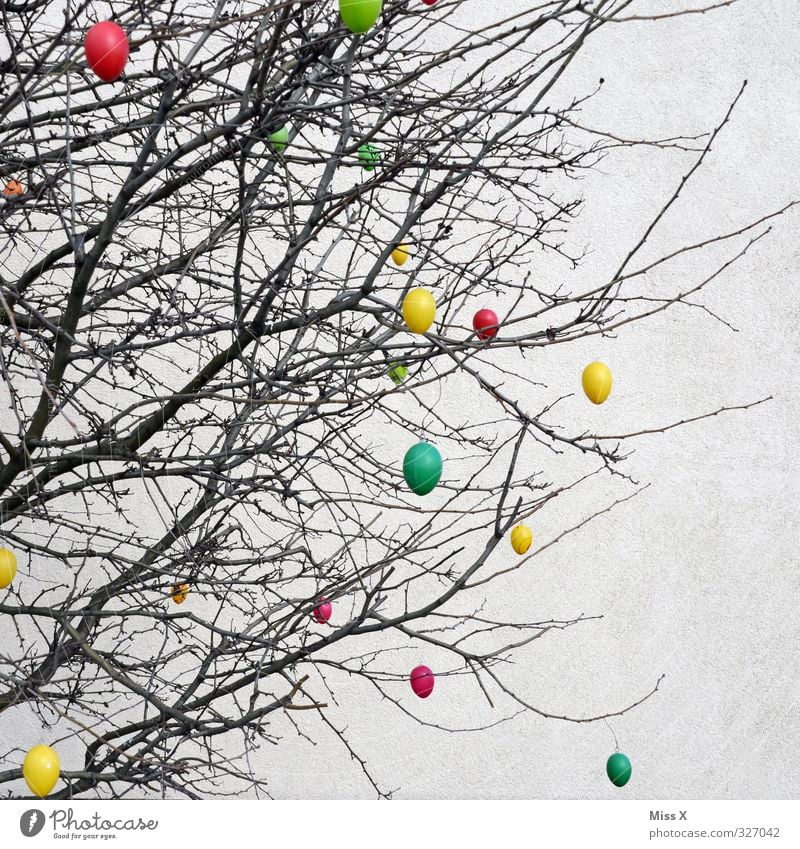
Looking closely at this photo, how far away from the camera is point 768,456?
3.78m

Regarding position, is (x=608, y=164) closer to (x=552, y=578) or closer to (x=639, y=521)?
(x=639, y=521)

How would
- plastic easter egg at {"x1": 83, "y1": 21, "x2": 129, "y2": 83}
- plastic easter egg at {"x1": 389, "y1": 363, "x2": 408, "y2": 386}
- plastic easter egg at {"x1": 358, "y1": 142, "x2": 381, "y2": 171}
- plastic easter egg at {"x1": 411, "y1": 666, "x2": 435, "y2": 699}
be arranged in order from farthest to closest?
plastic easter egg at {"x1": 411, "y1": 666, "x2": 435, "y2": 699} < plastic easter egg at {"x1": 389, "y1": 363, "x2": 408, "y2": 386} < plastic easter egg at {"x1": 358, "y1": 142, "x2": 381, "y2": 171} < plastic easter egg at {"x1": 83, "y1": 21, "x2": 129, "y2": 83}

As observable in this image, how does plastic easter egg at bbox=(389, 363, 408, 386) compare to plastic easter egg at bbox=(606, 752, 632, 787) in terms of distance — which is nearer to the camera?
plastic easter egg at bbox=(389, 363, 408, 386)

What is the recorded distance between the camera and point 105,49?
1277mm

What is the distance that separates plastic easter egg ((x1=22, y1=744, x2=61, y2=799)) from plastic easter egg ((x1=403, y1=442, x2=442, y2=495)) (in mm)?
679

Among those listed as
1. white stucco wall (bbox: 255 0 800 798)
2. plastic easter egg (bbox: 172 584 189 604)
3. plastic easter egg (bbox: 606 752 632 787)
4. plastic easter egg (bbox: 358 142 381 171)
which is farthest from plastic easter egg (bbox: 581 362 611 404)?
white stucco wall (bbox: 255 0 800 798)

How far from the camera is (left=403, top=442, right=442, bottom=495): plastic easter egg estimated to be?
157 cm

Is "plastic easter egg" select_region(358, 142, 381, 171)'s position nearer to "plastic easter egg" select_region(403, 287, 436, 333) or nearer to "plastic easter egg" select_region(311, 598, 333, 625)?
"plastic easter egg" select_region(403, 287, 436, 333)

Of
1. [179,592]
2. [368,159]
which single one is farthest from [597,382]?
[179,592]

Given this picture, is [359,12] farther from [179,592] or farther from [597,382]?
[179,592]

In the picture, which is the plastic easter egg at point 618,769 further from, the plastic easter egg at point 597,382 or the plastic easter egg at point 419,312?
the plastic easter egg at point 419,312

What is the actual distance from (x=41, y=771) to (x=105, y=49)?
40.3 inches

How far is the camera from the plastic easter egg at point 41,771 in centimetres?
140
